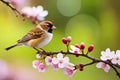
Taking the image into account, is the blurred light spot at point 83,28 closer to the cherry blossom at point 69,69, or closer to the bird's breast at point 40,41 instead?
the bird's breast at point 40,41

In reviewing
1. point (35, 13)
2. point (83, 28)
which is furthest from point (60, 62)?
point (83, 28)

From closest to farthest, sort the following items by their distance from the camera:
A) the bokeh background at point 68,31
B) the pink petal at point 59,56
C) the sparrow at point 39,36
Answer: the pink petal at point 59,56
the sparrow at point 39,36
the bokeh background at point 68,31

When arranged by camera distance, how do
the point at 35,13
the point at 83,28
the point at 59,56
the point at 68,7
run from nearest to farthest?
the point at 59,56
the point at 35,13
the point at 83,28
the point at 68,7

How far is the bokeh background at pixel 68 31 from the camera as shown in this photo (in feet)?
12.5

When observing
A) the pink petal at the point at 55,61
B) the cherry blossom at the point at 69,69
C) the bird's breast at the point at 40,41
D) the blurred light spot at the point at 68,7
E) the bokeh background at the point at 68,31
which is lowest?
the cherry blossom at the point at 69,69

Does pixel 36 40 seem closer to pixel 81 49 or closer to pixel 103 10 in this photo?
pixel 81 49

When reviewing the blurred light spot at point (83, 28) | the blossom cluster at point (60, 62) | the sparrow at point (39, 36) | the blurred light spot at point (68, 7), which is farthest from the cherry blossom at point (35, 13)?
the blurred light spot at point (68, 7)

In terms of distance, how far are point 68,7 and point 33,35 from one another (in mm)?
4250

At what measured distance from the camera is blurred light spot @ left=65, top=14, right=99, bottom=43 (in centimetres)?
495

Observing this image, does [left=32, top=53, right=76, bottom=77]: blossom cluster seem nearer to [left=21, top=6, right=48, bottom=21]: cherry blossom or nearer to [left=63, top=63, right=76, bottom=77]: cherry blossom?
[left=63, top=63, right=76, bottom=77]: cherry blossom

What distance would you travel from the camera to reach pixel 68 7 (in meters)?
6.14

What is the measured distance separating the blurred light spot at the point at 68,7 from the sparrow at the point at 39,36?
3.66 meters

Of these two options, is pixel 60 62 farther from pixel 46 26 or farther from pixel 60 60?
pixel 46 26

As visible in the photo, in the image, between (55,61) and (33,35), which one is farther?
(33,35)
